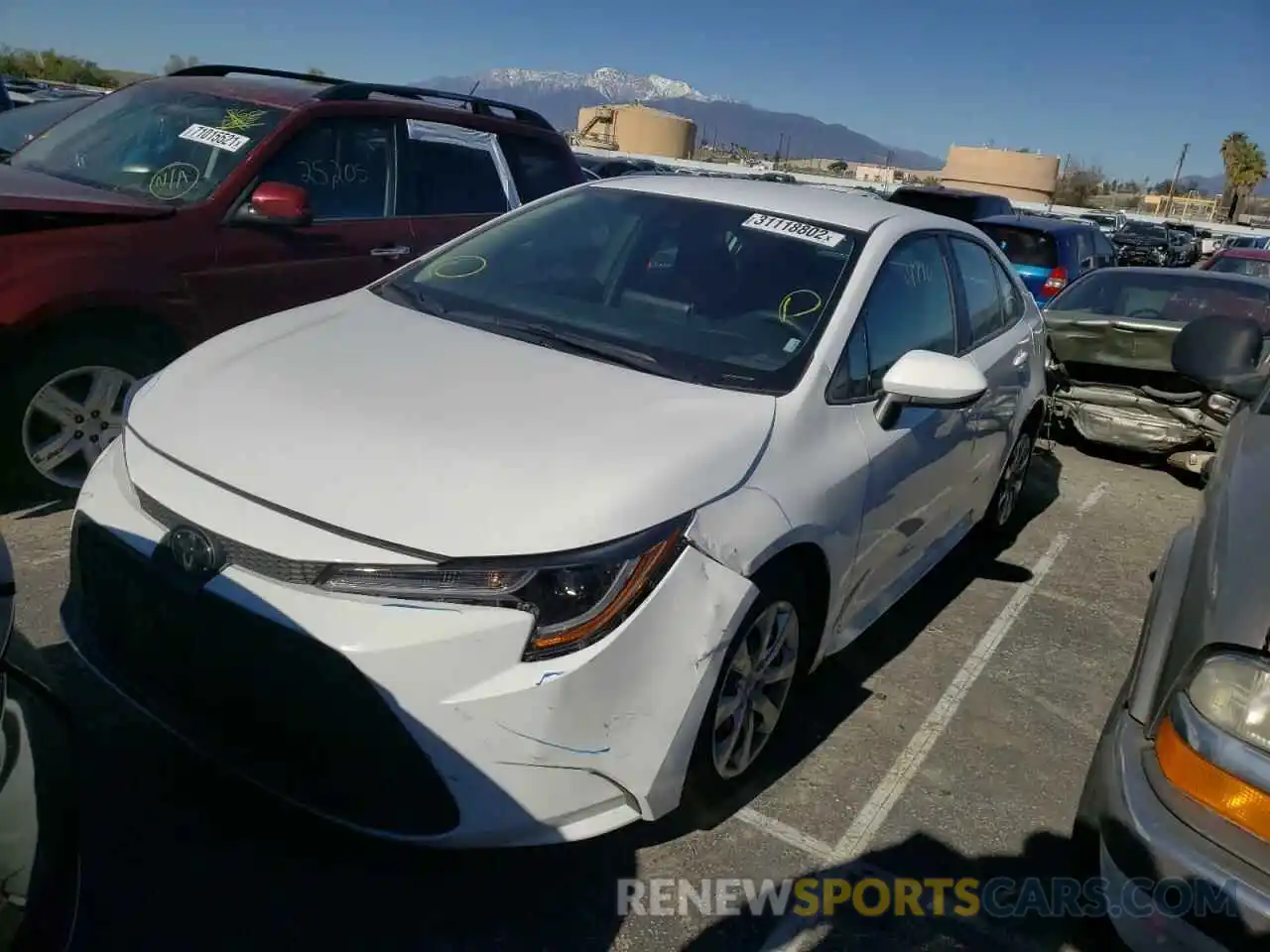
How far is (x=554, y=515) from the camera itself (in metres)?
2.17

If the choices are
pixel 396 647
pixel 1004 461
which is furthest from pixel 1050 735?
pixel 396 647

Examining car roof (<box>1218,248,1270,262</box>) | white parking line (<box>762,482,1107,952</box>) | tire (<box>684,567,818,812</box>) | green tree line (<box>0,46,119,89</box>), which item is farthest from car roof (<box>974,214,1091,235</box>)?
green tree line (<box>0,46,119,89</box>)

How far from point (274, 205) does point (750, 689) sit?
323cm

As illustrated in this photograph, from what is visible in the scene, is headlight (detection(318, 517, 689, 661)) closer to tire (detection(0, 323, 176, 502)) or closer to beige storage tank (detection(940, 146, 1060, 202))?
tire (detection(0, 323, 176, 502))

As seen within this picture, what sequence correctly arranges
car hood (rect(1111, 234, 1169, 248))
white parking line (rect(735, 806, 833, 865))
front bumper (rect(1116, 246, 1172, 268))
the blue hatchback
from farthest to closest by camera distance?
car hood (rect(1111, 234, 1169, 248)) < front bumper (rect(1116, 246, 1172, 268)) < the blue hatchback < white parking line (rect(735, 806, 833, 865))

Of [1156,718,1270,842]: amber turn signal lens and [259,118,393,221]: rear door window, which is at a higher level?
[259,118,393,221]: rear door window

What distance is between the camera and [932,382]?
2945 millimetres

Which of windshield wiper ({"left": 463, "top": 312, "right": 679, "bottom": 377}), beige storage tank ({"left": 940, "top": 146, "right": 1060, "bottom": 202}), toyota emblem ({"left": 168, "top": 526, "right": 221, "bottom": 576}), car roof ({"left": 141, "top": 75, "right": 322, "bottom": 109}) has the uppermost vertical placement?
beige storage tank ({"left": 940, "top": 146, "right": 1060, "bottom": 202})

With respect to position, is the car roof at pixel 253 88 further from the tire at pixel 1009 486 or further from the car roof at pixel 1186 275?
the car roof at pixel 1186 275

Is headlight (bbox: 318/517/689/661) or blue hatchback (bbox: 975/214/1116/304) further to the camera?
blue hatchback (bbox: 975/214/1116/304)

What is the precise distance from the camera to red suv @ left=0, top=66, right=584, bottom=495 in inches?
155

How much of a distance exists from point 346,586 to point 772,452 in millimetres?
1151

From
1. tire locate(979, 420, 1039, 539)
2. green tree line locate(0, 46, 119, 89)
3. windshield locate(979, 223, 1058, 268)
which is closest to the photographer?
tire locate(979, 420, 1039, 539)

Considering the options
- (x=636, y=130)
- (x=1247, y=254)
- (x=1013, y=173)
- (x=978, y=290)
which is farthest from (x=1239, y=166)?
(x=978, y=290)
